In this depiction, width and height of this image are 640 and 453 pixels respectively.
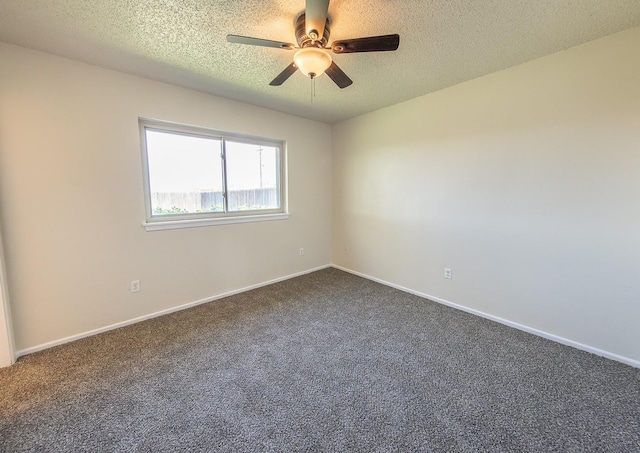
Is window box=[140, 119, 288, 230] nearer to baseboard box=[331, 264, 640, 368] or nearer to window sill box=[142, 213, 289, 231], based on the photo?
window sill box=[142, 213, 289, 231]

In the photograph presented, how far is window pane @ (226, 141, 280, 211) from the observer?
3340 mm

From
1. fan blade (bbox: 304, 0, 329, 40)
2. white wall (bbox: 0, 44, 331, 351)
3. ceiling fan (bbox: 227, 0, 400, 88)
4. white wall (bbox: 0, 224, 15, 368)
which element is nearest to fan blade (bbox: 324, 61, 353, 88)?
ceiling fan (bbox: 227, 0, 400, 88)

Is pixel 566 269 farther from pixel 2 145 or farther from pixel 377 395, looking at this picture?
pixel 2 145

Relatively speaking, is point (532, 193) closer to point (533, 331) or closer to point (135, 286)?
point (533, 331)

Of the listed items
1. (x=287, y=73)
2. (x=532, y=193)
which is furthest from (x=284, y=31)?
(x=532, y=193)

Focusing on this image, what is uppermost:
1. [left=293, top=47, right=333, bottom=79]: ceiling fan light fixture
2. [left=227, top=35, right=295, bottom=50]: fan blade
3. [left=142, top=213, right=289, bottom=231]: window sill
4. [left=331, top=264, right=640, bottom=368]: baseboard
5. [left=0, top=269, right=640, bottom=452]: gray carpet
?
[left=227, top=35, right=295, bottom=50]: fan blade

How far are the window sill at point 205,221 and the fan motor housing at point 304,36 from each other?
7.05 ft

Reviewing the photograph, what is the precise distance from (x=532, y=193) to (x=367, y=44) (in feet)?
6.58

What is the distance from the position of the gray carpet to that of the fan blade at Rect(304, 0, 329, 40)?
7.48ft

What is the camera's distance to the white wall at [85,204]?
2.02m

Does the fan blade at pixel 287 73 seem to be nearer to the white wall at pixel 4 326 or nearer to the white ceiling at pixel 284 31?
the white ceiling at pixel 284 31

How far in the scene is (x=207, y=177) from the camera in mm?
3127

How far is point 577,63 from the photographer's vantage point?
2.03 meters

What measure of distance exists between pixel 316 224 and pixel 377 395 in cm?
284
